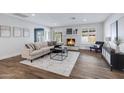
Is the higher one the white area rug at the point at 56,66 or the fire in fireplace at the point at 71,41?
the fire in fireplace at the point at 71,41

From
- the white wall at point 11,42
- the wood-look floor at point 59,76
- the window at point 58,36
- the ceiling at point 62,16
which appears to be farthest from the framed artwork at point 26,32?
the window at point 58,36

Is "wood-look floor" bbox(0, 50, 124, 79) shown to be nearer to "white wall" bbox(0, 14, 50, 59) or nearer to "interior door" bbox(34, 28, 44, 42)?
"white wall" bbox(0, 14, 50, 59)

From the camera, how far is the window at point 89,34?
344 inches

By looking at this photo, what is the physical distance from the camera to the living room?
3.25 metres

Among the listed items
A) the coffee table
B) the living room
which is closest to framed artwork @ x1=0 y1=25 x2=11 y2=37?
the living room

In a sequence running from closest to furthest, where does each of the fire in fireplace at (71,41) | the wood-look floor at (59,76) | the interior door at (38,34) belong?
the wood-look floor at (59,76), the interior door at (38,34), the fire in fireplace at (71,41)

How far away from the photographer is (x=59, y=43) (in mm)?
8531

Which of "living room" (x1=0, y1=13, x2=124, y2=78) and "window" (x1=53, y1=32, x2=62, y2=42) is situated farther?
"window" (x1=53, y1=32, x2=62, y2=42)

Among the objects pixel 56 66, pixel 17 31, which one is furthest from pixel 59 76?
pixel 17 31

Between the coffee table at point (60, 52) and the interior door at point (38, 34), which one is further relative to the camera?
the interior door at point (38, 34)

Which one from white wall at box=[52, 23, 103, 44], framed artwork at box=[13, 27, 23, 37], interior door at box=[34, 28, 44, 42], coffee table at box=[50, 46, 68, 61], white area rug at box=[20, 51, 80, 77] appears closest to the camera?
white area rug at box=[20, 51, 80, 77]

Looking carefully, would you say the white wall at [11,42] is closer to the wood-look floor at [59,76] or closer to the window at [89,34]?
the wood-look floor at [59,76]

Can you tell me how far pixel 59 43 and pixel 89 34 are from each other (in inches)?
118
